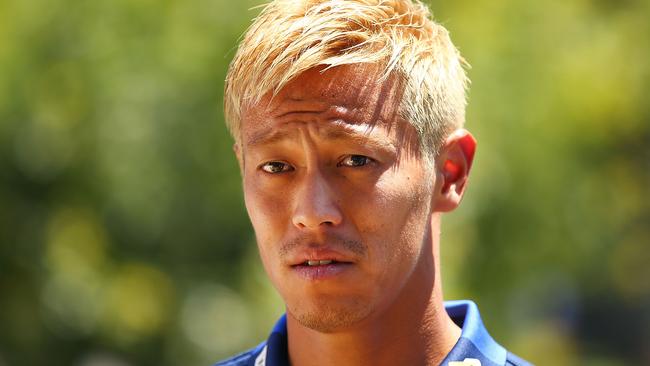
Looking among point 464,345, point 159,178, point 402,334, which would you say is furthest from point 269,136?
point 159,178

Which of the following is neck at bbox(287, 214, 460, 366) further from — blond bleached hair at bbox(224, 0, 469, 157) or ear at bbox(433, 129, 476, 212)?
blond bleached hair at bbox(224, 0, 469, 157)

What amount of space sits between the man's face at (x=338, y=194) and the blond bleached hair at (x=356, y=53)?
45 mm

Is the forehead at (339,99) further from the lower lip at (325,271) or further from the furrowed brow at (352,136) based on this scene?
the lower lip at (325,271)

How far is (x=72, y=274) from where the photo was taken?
10.4 meters

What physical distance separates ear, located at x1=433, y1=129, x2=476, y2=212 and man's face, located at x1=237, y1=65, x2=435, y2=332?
0.14 meters

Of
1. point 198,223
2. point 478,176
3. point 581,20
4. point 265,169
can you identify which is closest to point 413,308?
point 265,169

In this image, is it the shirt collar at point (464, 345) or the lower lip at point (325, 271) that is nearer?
the lower lip at point (325, 271)

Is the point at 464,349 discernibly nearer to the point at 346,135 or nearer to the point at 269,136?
the point at 346,135

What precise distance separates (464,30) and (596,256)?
3.07 metres

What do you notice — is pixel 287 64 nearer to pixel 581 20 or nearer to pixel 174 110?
pixel 174 110

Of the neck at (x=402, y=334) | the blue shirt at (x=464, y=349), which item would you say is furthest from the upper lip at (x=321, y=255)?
the blue shirt at (x=464, y=349)

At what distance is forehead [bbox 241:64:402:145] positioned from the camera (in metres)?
3.53

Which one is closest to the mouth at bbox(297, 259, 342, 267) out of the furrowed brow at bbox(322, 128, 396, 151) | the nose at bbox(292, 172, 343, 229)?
the nose at bbox(292, 172, 343, 229)

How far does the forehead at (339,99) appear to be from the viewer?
139 inches
